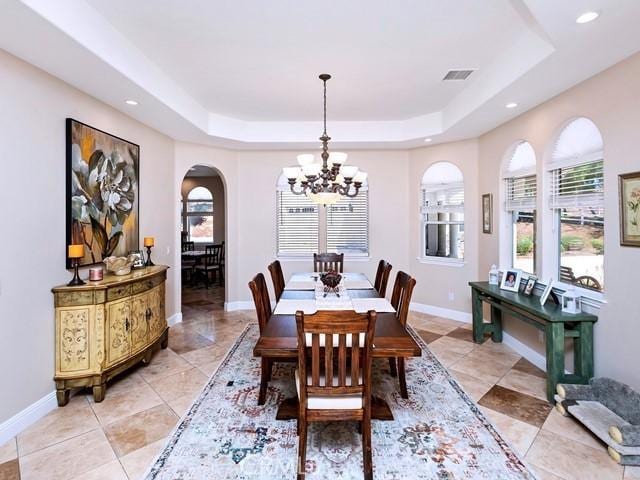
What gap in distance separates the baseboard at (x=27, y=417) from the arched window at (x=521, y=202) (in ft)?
16.1

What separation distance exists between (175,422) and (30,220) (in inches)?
76.6

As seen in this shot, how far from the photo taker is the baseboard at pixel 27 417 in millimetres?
2344

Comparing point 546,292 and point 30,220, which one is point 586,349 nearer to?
point 546,292

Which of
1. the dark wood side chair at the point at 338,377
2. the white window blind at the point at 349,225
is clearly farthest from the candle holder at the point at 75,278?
the white window blind at the point at 349,225

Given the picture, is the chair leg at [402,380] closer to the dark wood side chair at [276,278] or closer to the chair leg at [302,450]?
the chair leg at [302,450]

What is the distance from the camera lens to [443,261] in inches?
205

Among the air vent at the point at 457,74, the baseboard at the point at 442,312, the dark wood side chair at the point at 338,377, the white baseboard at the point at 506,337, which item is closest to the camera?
the dark wood side chair at the point at 338,377

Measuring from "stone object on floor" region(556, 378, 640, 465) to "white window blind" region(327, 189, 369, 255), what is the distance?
11.2 feet

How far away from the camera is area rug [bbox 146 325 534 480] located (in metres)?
2.01

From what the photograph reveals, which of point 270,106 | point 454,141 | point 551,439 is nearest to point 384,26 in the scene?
point 270,106

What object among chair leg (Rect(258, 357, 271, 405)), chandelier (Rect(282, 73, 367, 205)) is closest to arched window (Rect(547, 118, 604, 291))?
chandelier (Rect(282, 73, 367, 205))

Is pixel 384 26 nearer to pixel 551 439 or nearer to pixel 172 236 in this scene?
pixel 551 439

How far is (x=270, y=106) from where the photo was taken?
4.29 meters

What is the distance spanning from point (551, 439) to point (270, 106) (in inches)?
171
